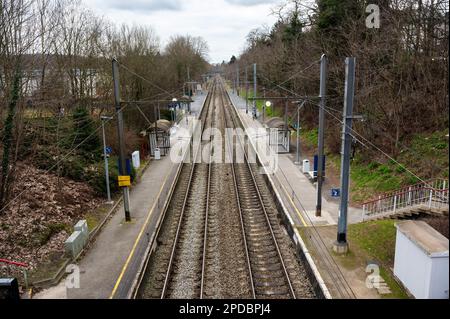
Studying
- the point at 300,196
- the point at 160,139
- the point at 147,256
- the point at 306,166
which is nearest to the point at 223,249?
the point at 147,256

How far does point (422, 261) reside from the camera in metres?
10.2

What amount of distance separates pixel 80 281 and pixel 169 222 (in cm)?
587

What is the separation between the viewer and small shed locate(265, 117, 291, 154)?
29.8 meters

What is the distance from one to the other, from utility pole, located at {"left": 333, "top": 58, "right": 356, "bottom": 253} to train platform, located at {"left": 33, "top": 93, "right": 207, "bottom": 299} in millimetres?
6852

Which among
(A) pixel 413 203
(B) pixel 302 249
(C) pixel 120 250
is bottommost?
(C) pixel 120 250

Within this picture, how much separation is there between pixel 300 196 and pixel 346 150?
6741 mm

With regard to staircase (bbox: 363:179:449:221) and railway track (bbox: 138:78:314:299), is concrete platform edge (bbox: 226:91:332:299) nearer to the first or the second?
railway track (bbox: 138:78:314:299)

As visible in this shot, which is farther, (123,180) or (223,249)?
(123,180)

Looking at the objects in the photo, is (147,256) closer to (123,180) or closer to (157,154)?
(123,180)

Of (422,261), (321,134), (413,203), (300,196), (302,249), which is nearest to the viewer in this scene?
(422,261)

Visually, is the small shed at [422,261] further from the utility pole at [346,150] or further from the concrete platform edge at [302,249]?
the concrete platform edge at [302,249]

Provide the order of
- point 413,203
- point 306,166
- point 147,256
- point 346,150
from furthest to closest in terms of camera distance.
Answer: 1. point 306,166
2. point 413,203
3. point 147,256
4. point 346,150

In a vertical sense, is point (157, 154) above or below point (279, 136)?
below
